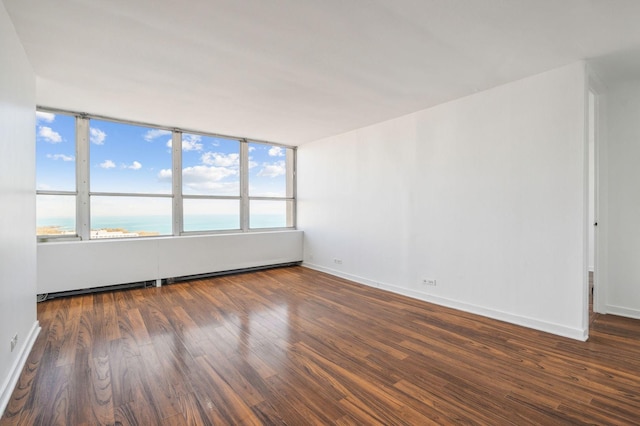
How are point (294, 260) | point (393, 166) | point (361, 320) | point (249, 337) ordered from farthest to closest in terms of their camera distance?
1. point (294, 260)
2. point (393, 166)
3. point (361, 320)
4. point (249, 337)

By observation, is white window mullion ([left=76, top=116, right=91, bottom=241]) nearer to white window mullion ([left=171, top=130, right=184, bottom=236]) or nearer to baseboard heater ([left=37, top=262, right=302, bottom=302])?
baseboard heater ([left=37, top=262, right=302, bottom=302])

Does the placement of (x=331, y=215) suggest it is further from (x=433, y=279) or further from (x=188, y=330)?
(x=188, y=330)

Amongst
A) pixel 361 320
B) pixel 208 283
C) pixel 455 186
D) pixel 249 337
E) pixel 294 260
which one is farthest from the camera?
pixel 294 260

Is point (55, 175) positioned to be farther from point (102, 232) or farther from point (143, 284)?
point (143, 284)

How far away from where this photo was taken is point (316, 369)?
7.63 feet

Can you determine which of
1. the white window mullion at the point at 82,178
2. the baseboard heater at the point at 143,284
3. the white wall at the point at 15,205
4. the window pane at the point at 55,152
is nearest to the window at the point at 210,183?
the baseboard heater at the point at 143,284

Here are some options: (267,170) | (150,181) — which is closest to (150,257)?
(150,181)

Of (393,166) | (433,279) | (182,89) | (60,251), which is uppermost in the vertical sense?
(182,89)

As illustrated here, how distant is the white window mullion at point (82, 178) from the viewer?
443 cm

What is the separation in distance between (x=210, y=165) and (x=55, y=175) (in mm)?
2222

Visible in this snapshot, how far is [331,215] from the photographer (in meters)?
5.75

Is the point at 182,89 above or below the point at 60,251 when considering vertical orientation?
A: above

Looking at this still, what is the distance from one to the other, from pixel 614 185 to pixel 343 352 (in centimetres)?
366

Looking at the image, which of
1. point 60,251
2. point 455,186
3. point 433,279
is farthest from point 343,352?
point 60,251
